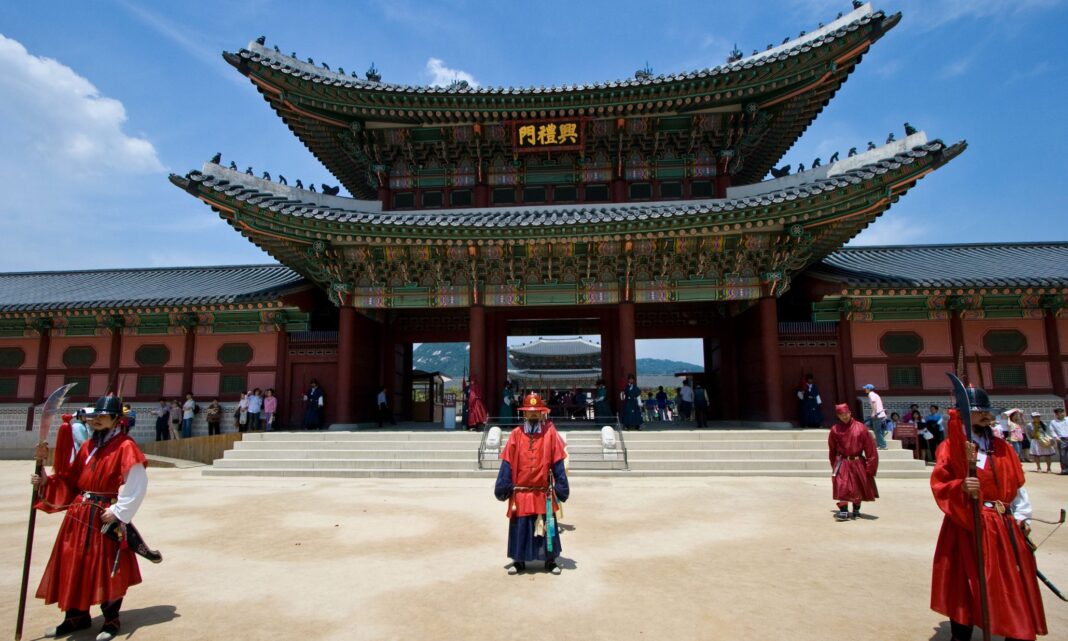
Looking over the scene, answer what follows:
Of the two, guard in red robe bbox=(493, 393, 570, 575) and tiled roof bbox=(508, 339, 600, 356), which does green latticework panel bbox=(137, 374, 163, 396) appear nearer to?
guard in red robe bbox=(493, 393, 570, 575)

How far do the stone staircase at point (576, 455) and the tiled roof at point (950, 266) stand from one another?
5186 mm

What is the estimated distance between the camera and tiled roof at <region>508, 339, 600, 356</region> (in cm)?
4781

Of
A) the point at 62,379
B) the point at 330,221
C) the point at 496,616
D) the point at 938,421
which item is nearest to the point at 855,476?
the point at 496,616

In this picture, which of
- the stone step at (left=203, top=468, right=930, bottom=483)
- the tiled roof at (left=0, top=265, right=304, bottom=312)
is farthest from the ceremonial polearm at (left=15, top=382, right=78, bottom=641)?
the tiled roof at (left=0, top=265, right=304, bottom=312)

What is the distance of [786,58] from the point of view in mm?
15039

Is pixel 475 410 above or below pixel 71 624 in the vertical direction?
above

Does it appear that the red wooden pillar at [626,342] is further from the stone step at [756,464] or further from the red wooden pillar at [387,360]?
the red wooden pillar at [387,360]

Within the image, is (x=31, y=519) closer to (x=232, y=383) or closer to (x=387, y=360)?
(x=232, y=383)

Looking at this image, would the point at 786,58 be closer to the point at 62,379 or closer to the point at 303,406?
the point at 303,406

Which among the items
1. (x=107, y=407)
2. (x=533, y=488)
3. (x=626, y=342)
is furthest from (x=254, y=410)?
(x=533, y=488)

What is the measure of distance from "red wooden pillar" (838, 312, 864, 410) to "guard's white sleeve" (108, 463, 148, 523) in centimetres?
1685

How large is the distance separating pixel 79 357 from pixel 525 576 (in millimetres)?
19412

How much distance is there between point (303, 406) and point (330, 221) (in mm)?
6033

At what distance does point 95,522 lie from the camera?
4480mm
